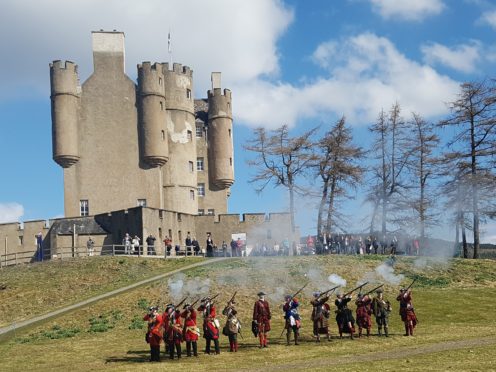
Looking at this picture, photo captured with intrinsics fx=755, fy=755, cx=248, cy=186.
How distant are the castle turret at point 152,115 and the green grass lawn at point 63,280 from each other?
784 inches

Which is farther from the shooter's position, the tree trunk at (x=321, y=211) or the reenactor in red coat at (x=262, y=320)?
the tree trunk at (x=321, y=211)

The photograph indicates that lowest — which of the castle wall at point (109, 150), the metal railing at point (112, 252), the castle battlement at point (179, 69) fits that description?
the metal railing at point (112, 252)

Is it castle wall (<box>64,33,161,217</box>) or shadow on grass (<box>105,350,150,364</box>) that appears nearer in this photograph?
shadow on grass (<box>105,350,150,364</box>)

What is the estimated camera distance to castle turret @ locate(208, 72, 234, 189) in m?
79.6

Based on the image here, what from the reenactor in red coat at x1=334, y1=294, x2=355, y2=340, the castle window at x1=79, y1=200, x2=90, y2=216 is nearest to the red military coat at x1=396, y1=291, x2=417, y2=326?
the reenactor in red coat at x1=334, y1=294, x2=355, y2=340

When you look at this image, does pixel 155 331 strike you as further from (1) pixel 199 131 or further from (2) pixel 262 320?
(1) pixel 199 131

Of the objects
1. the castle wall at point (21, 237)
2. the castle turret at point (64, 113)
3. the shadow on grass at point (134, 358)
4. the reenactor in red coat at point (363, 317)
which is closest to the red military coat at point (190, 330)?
the shadow on grass at point (134, 358)

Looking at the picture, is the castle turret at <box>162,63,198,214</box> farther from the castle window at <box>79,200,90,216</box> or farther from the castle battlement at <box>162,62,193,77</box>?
the castle window at <box>79,200,90,216</box>

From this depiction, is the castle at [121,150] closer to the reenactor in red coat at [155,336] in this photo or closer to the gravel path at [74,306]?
the gravel path at [74,306]

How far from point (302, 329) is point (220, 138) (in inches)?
1905

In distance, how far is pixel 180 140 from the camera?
2960 inches

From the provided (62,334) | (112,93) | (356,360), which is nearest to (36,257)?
(112,93)

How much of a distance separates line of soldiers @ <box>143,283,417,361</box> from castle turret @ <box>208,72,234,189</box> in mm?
49217

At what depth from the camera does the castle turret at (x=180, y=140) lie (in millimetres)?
74250
